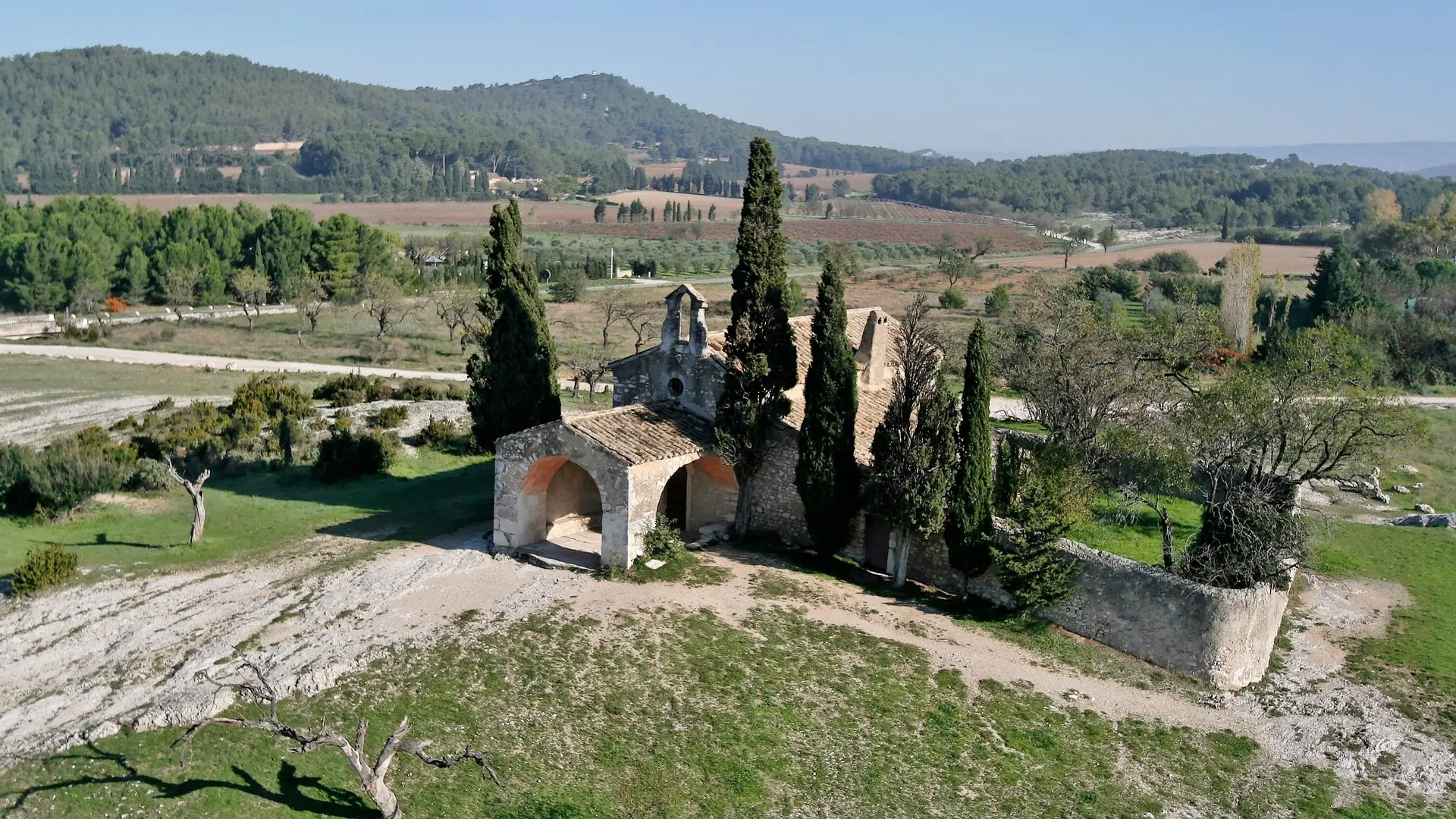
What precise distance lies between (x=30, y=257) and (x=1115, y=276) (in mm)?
69619

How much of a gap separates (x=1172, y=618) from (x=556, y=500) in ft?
44.9

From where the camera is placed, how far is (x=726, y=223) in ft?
500

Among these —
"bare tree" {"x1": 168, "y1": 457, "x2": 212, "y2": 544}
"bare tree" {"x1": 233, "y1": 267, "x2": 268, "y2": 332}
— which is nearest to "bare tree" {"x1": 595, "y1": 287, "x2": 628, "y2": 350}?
"bare tree" {"x1": 233, "y1": 267, "x2": 268, "y2": 332}

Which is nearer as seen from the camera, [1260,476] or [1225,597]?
[1225,597]

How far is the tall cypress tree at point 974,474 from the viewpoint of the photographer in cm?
2333

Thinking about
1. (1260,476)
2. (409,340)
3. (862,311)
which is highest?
(862,311)

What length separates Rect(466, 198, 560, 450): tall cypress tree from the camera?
101 ft

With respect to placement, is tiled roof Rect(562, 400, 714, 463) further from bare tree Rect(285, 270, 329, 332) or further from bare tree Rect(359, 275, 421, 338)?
bare tree Rect(285, 270, 329, 332)

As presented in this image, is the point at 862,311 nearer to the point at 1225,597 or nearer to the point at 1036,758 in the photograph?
the point at 1225,597

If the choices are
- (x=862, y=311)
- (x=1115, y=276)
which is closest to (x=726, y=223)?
(x=1115, y=276)

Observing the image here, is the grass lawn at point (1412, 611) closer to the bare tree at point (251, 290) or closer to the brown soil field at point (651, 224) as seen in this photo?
the bare tree at point (251, 290)

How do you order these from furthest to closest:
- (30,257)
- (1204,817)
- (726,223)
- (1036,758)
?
(726,223)
(30,257)
(1036,758)
(1204,817)

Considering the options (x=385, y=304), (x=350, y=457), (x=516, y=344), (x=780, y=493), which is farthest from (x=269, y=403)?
(x=385, y=304)

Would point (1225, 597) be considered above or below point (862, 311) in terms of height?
below
